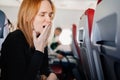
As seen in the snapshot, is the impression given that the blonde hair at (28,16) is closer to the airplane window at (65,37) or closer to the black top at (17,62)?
the black top at (17,62)

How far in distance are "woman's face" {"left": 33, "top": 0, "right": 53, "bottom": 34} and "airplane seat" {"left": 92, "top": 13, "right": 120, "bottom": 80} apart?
1.19 feet

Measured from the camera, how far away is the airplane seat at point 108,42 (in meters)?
0.69

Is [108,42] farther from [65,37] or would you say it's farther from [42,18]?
[65,37]

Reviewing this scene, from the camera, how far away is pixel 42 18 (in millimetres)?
1233

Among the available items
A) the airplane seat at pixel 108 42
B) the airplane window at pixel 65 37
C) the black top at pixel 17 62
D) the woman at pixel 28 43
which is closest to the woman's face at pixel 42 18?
the woman at pixel 28 43

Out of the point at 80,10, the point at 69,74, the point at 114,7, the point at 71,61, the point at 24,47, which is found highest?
the point at 80,10

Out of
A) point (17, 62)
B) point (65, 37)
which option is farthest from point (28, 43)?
point (65, 37)

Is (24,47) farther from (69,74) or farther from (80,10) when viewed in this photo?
(80,10)

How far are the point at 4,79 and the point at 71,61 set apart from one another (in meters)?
2.17

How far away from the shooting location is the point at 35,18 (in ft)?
4.06

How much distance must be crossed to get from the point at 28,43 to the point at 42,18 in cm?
18

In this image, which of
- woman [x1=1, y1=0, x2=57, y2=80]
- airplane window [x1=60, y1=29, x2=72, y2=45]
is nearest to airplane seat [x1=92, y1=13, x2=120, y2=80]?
woman [x1=1, y1=0, x2=57, y2=80]

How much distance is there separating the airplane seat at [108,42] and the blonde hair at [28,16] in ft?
1.42

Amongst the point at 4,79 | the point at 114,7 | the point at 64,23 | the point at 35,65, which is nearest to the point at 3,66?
the point at 4,79
